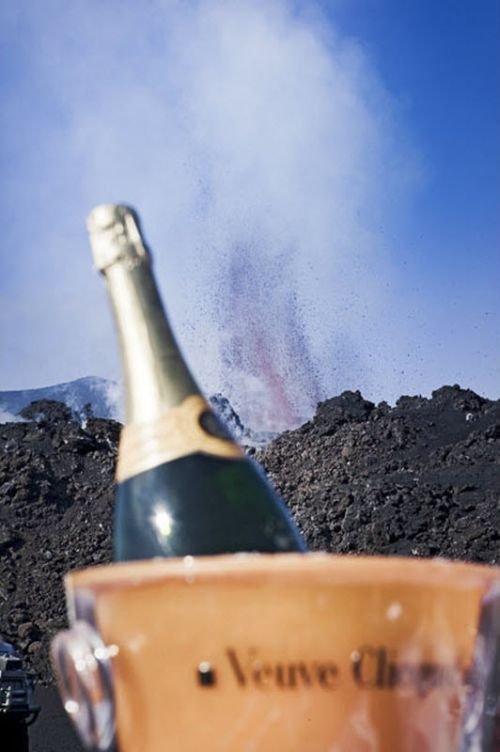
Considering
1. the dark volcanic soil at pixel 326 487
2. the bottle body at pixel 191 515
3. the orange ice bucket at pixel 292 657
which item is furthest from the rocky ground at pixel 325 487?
the orange ice bucket at pixel 292 657

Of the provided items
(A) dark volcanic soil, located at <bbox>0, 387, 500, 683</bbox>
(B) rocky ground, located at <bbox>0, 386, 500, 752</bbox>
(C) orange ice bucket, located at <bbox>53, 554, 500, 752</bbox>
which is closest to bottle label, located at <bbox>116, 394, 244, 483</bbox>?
(C) orange ice bucket, located at <bbox>53, 554, 500, 752</bbox>

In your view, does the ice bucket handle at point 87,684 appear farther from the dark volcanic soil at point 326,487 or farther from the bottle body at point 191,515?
the dark volcanic soil at point 326,487

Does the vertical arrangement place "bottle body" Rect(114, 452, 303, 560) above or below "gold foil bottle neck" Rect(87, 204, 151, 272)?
below

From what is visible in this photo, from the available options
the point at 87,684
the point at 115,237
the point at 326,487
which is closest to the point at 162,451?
the point at 115,237

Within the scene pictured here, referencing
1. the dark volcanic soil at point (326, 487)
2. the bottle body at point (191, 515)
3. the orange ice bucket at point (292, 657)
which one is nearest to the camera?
the orange ice bucket at point (292, 657)

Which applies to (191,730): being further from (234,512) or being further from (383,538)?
(383,538)

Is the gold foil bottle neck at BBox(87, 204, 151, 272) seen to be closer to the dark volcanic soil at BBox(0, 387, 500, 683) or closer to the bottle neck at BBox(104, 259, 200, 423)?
the bottle neck at BBox(104, 259, 200, 423)

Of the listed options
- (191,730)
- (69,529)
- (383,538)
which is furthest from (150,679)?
(69,529)
